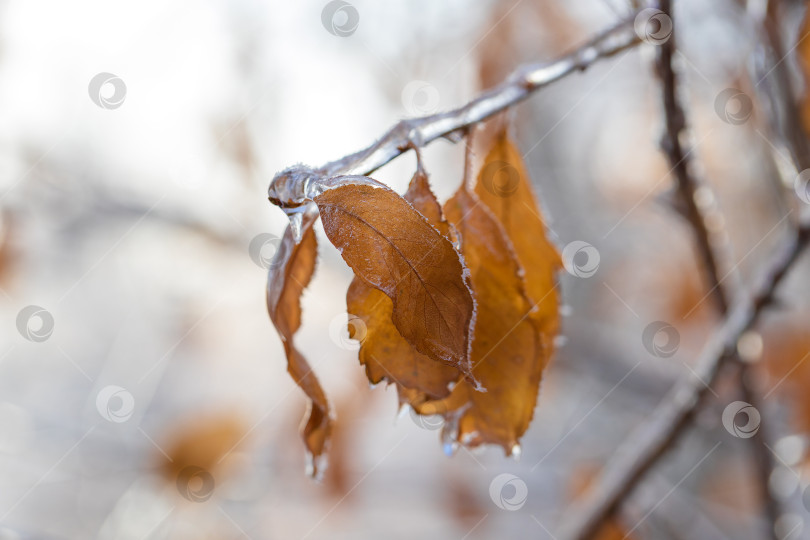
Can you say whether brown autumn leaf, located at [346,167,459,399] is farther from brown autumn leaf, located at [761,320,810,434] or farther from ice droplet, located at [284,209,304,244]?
brown autumn leaf, located at [761,320,810,434]

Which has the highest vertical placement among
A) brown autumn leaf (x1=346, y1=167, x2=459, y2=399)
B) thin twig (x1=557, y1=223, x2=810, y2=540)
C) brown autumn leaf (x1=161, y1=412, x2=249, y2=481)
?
brown autumn leaf (x1=346, y1=167, x2=459, y2=399)

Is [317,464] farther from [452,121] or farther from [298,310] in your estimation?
[452,121]

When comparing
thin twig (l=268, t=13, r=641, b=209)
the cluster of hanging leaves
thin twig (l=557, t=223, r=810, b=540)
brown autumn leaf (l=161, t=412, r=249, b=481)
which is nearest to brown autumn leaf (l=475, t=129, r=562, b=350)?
the cluster of hanging leaves

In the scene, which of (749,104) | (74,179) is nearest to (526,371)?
(749,104)

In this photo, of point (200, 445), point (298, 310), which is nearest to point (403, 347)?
point (298, 310)

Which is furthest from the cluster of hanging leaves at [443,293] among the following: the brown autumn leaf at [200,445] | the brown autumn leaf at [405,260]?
the brown autumn leaf at [200,445]

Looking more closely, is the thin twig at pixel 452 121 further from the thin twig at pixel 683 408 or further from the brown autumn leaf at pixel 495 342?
the thin twig at pixel 683 408
